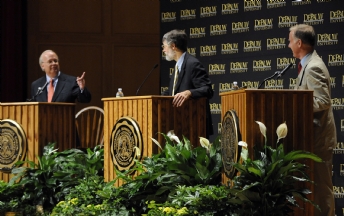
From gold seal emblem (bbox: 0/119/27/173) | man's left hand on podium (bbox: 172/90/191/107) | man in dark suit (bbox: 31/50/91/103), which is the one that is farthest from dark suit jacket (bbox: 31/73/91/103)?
man's left hand on podium (bbox: 172/90/191/107)

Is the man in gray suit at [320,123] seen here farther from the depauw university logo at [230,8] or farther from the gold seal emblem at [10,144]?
the depauw university logo at [230,8]

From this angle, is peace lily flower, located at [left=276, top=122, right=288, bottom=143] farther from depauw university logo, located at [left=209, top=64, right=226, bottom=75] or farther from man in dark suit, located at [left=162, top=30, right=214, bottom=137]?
depauw university logo, located at [left=209, top=64, right=226, bottom=75]

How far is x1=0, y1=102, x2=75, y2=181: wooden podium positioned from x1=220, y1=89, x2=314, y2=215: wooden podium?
2.18 m

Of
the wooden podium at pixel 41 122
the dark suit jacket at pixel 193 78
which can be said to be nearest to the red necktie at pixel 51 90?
the wooden podium at pixel 41 122

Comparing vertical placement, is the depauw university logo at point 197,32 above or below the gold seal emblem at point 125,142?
above

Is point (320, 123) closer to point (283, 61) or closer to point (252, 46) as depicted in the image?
point (283, 61)

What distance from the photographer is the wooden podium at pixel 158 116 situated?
5.45 metres

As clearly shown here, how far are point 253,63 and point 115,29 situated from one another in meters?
3.06

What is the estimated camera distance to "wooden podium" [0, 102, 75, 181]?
6434 millimetres

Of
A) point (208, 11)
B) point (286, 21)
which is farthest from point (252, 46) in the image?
point (208, 11)

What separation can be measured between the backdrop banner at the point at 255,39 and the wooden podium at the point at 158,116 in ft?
6.51

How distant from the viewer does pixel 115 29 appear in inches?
409

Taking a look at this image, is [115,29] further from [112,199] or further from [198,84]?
[112,199]

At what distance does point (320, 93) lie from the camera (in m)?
5.25
